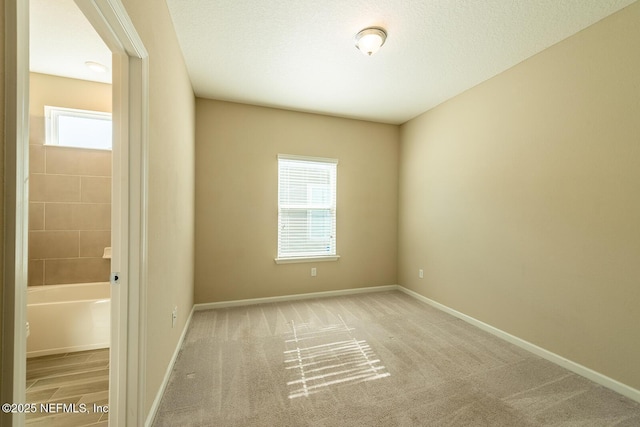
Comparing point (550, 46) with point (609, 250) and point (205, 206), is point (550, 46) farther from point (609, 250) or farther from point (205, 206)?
point (205, 206)

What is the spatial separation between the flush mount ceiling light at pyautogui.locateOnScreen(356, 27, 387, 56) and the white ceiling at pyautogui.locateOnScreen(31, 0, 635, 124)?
44 mm

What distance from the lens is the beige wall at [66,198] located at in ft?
8.58

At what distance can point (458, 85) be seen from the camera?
286cm

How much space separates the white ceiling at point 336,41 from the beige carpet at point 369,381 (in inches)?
108

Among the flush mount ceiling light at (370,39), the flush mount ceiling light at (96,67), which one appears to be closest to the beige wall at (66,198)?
the flush mount ceiling light at (96,67)

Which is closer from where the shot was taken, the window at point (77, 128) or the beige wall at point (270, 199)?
Result: the window at point (77, 128)

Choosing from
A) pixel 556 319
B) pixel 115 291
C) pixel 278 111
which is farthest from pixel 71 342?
pixel 556 319

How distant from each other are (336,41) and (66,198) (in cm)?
324

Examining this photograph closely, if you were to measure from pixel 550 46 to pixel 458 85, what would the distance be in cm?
81

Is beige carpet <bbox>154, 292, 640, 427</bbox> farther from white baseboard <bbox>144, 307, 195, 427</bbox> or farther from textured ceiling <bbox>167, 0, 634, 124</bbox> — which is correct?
textured ceiling <bbox>167, 0, 634, 124</bbox>

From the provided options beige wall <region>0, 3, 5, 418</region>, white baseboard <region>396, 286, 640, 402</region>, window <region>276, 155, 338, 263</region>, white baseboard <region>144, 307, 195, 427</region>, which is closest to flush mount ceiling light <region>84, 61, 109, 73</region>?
window <region>276, 155, 338, 263</region>

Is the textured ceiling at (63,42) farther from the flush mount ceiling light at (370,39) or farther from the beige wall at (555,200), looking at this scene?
the beige wall at (555,200)

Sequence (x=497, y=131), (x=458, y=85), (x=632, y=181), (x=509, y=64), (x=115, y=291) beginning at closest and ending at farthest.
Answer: (x=115, y=291) < (x=632, y=181) < (x=509, y=64) < (x=497, y=131) < (x=458, y=85)

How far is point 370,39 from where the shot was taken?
202 cm
